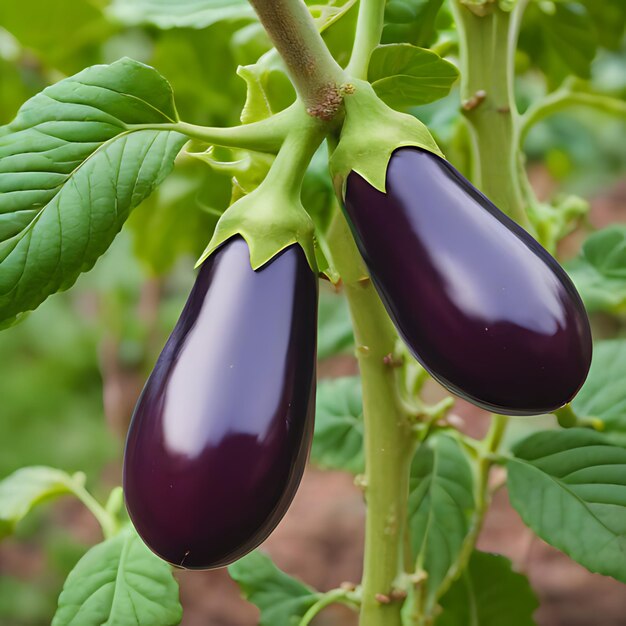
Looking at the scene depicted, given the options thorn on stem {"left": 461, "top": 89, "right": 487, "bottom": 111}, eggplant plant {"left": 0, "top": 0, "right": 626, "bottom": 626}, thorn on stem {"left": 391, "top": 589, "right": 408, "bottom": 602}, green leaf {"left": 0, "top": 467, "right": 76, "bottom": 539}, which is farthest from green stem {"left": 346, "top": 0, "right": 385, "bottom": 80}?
green leaf {"left": 0, "top": 467, "right": 76, "bottom": 539}

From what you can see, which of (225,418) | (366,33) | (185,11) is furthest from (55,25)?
(225,418)

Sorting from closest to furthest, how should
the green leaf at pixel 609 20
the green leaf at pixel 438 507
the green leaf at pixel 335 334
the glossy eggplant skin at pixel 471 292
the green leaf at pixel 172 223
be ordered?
the glossy eggplant skin at pixel 471 292 < the green leaf at pixel 438 507 < the green leaf at pixel 609 20 < the green leaf at pixel 335 334 < the green leaf at pixel 172 223

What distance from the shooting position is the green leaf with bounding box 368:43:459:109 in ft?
1.23

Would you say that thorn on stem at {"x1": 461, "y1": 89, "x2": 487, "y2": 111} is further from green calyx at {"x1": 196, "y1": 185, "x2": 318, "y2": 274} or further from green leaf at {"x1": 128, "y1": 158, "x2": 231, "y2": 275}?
green leaf at {"x1": 128, "y1": 158, "x2": 231, "y2": 275}

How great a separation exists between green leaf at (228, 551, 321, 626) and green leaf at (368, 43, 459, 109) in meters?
0.32

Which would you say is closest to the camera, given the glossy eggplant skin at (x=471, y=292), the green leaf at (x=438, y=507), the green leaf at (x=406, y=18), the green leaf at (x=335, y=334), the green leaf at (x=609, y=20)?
the glossy eggplant skin at (x=471, y=292)

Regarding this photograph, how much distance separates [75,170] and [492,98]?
24cm

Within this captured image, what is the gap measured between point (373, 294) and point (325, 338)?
37 cm

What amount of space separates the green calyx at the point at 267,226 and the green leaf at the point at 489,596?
0.38 m

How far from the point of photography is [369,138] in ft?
1.05

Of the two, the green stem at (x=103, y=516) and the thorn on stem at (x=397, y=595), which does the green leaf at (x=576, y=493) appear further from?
the green stem at (x=103, y=516)

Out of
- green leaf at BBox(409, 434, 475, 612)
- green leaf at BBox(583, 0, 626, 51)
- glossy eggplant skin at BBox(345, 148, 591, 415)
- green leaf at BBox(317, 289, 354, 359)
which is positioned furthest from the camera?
green leaf at BBox(317, 289, 354, 359)

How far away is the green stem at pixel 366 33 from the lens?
0.36m

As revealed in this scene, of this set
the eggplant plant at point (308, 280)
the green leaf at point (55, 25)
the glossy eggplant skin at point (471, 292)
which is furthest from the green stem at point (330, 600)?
the green leaf at point (55, 25)
